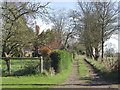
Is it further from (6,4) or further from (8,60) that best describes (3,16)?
(8,60)

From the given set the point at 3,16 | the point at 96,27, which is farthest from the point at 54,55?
the point at 96,27

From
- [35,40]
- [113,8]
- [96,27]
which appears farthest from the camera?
[96,27]

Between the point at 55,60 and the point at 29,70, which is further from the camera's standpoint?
the point at 55,60

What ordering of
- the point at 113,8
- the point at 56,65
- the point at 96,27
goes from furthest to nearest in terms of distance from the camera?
the point at 96,27 < the point at 113,8 < the point at 56,65

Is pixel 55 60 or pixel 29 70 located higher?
pixel 55 60

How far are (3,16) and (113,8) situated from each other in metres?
16.5

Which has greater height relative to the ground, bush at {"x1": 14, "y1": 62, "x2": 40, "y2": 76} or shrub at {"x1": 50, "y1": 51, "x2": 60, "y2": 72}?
shrub at {"x1": 50, "y1": 51, "x2": 60, "y2": 72}

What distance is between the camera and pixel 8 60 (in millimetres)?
13664

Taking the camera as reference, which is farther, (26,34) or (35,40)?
(35,40)

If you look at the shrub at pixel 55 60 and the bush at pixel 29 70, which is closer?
the bush at pixel 29 70

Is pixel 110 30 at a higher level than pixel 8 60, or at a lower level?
higher

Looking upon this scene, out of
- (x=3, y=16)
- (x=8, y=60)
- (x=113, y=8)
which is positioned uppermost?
(x=113, y=8)

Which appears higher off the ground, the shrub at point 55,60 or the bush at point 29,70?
the shrub at point 55,60

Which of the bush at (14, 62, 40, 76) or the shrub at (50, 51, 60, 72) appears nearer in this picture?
the bush at (14, 62, 40, 76)
